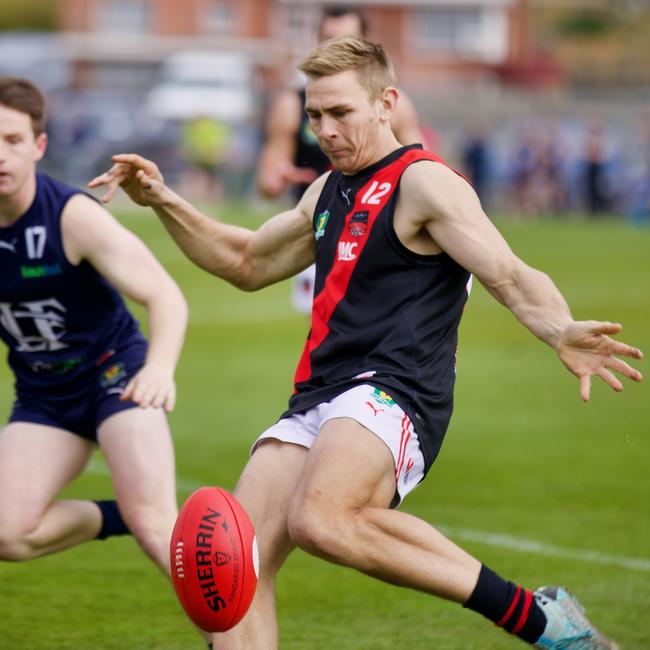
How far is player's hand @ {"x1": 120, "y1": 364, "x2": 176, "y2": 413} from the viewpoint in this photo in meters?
5.26

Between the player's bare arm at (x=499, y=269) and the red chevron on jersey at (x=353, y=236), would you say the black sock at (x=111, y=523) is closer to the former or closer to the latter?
the red chevron on jersey at (x=353, y=236)

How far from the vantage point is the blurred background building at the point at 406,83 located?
4022 centimetres

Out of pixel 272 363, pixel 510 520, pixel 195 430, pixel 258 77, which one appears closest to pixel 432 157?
pixel 510 520

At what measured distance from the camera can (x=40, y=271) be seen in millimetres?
5816

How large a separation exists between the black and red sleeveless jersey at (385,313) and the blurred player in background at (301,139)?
335 cm

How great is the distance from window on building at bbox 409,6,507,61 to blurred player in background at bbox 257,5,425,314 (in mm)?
64998

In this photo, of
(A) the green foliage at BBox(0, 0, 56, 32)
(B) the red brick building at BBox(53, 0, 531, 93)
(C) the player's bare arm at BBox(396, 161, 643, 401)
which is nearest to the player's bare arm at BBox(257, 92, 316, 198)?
(C) the player's bare arm at BBox(396, 161, 643, 401)

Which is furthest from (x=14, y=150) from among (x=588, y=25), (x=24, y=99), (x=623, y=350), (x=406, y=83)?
(x=588, y=25)

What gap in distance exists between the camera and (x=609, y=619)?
6.22 m

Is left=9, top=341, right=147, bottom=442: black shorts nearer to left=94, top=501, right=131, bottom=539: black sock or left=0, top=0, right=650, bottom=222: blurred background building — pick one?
left=94, top=501, right=131, bottom=539: black sock

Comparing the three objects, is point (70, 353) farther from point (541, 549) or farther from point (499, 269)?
point (541, 549)

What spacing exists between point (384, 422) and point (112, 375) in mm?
1558

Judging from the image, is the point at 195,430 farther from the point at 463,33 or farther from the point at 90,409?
the point at 463,33

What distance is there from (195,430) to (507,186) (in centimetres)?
3228
